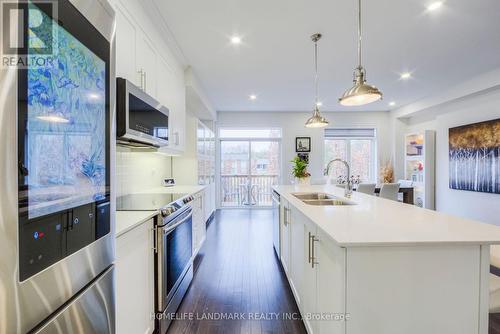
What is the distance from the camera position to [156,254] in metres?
1.65

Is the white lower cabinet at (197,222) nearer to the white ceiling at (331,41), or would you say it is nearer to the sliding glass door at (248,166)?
the white ceiling at (331,41)

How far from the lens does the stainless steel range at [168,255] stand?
1661mm

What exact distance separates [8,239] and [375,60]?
13.0 feet

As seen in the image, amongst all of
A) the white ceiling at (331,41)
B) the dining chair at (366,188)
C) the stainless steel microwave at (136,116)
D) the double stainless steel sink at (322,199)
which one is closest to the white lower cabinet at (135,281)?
the stainless steel microwave at (136,116)

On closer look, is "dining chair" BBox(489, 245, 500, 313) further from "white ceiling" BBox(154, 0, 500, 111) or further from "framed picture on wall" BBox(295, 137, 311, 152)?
"framed picture on wall" BBox(295, 137, 311, 152)

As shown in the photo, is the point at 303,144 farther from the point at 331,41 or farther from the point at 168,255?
the point at 168,255

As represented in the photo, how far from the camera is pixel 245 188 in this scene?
21.9 ft

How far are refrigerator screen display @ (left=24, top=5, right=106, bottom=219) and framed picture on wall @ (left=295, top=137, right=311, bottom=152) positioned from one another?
5.83 meters

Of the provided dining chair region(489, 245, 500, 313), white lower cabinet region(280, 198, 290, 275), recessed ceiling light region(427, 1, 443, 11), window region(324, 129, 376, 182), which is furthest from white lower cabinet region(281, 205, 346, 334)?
window region(324, 129, 376, 182)

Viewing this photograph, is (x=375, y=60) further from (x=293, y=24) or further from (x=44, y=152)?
(x=44, y=152)

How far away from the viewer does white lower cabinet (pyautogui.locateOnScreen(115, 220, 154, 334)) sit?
4.03ft

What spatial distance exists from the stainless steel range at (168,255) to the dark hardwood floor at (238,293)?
189 millimetres

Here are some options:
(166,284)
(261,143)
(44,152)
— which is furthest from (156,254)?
(261,143)

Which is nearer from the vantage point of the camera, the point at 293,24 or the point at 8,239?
the point at 8,239
